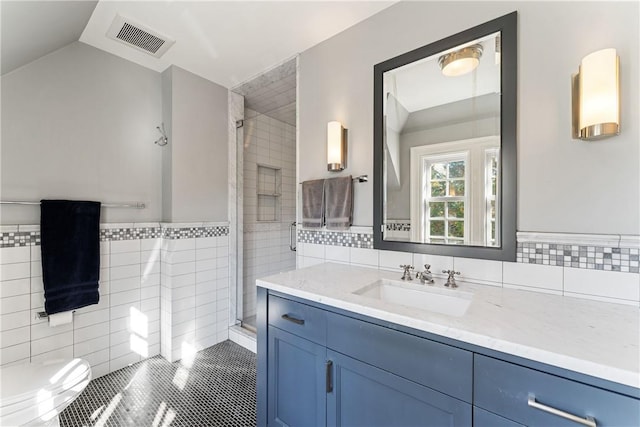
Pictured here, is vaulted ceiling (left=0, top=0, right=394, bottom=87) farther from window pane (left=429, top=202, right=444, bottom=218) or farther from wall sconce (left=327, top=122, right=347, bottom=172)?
window pane (left=429, top=202, right=444, bottom=218)

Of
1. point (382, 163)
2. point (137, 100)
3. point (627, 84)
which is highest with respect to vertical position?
point (137, 100)

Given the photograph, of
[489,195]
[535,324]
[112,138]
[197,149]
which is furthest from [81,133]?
[535,324]

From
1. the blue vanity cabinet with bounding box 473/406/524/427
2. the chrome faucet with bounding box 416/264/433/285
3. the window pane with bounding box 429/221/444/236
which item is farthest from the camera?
the window pane with bounding box 429/221/444/236

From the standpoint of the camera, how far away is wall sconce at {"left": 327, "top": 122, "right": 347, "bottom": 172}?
6.00ft

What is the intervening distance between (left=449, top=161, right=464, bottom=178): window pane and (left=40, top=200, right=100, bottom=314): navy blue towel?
95.8 inches

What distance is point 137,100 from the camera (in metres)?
2.27

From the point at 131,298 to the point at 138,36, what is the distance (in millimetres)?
1997

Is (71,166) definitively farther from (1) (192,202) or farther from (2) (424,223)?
(2) (424,223)

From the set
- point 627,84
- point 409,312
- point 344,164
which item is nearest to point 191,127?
point 344,164

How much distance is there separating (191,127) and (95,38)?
0.82 meters

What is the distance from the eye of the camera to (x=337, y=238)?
190 centimetres

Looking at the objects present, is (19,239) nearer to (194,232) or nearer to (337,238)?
(194,232)

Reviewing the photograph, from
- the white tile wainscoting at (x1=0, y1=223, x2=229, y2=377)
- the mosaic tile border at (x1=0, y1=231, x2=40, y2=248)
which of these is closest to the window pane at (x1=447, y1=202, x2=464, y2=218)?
the white tile wainscoting at (x1=0, y1=223, x2=229, y2=377)

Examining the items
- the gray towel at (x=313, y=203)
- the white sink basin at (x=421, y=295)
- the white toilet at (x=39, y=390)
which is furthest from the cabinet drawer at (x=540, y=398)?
the white toilet at (x=39, y=390)
